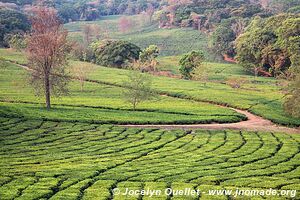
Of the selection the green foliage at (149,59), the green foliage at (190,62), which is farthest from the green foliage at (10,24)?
the green foliage at (190,62)

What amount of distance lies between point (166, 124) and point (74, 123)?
11.2 m

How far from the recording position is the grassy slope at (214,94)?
67750 millimetres

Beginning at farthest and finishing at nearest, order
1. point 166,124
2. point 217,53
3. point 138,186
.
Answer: point 217,53
point 166,124
point 138,186

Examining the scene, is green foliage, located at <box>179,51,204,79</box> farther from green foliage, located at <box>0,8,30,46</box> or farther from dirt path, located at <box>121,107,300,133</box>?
green foliage, located at <box>0,8,30,46</box>

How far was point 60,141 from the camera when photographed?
43.7m

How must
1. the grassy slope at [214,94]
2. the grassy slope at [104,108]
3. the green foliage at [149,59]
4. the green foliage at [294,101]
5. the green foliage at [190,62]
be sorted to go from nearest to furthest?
the grassy slope at [104,108] < the green foliage at [294,101] < the grassy slope at [214,94] < the green foliage at [190,62] < the green foliage at [149,59]

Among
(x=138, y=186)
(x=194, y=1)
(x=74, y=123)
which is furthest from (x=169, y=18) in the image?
(x=138, y=186)

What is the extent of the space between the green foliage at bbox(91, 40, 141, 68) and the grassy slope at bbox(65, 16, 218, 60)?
30.0m

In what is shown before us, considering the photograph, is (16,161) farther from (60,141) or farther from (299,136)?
(299,136)

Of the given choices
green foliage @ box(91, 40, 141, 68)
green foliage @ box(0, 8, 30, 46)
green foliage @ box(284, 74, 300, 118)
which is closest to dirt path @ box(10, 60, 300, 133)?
green foliage @ box(284, 74, 300, 118)

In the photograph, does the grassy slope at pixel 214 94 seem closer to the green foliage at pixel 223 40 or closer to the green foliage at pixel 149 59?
the green foliage at pixel 149 59

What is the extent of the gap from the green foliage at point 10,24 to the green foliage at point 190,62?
5029cm

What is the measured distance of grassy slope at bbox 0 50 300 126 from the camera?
6775 centimetres

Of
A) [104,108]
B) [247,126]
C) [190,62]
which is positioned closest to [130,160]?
[247,126]
